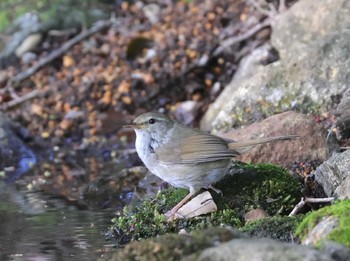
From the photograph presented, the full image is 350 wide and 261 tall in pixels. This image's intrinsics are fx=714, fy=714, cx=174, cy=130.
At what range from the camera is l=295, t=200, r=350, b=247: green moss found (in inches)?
159

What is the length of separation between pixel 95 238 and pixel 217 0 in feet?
25.1

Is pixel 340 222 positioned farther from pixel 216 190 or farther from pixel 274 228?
pixel 216 190

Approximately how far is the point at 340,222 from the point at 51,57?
897cm

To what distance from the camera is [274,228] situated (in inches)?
188

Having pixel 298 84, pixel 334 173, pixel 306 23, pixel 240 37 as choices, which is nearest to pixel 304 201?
pixel 334 173

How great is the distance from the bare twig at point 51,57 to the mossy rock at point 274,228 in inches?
316

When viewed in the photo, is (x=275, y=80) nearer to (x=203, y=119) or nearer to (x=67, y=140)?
(x=203, y=119)

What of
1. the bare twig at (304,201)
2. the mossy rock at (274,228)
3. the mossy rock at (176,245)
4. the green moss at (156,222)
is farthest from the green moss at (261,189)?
the mossy rock at (176,245)

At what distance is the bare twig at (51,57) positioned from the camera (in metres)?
12.2

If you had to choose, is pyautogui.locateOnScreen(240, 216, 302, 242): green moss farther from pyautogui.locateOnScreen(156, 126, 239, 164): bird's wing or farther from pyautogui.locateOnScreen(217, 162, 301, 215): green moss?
pyautogui.locateOnScreen(156, 126, 239, 164): bird's wing

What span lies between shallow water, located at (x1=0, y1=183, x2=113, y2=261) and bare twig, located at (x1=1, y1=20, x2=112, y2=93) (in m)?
4.59

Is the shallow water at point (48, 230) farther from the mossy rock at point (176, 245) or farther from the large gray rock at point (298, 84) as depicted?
the large gray rock at point (298, 84)

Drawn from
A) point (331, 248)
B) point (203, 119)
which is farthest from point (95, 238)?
point (203, 119)

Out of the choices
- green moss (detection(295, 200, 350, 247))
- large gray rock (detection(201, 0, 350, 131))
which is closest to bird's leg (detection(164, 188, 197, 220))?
green moss (detection(295, 200, 350, 247))
